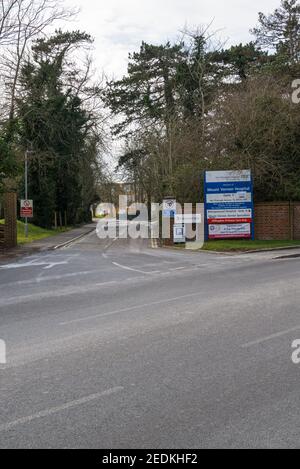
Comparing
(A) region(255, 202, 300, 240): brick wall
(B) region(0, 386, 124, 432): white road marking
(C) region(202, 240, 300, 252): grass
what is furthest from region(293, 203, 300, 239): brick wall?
(B) region(0, 386, 124, 432): white road marking

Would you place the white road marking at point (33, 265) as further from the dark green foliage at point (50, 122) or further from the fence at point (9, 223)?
the dark green foliage at point (50, 122)

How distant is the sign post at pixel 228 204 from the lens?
26672 mm

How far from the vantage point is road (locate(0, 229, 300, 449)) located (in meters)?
4.11

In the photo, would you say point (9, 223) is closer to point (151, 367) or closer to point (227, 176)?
point (227, 176)

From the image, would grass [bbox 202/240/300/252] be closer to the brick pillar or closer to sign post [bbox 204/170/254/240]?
sign post [bbox 204/170/254/240]

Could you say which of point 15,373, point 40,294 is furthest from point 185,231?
point 15,373

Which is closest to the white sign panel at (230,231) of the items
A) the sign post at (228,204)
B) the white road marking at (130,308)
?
the sign post at (228,204)

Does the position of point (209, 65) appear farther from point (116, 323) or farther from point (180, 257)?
point (116, 323)

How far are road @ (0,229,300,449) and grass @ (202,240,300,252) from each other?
11.5 m

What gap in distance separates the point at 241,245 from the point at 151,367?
19.3 m

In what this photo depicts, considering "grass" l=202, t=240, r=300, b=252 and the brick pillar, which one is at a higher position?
the brick pillar

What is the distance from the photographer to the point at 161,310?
915cm

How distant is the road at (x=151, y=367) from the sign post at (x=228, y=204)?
48.9ft
